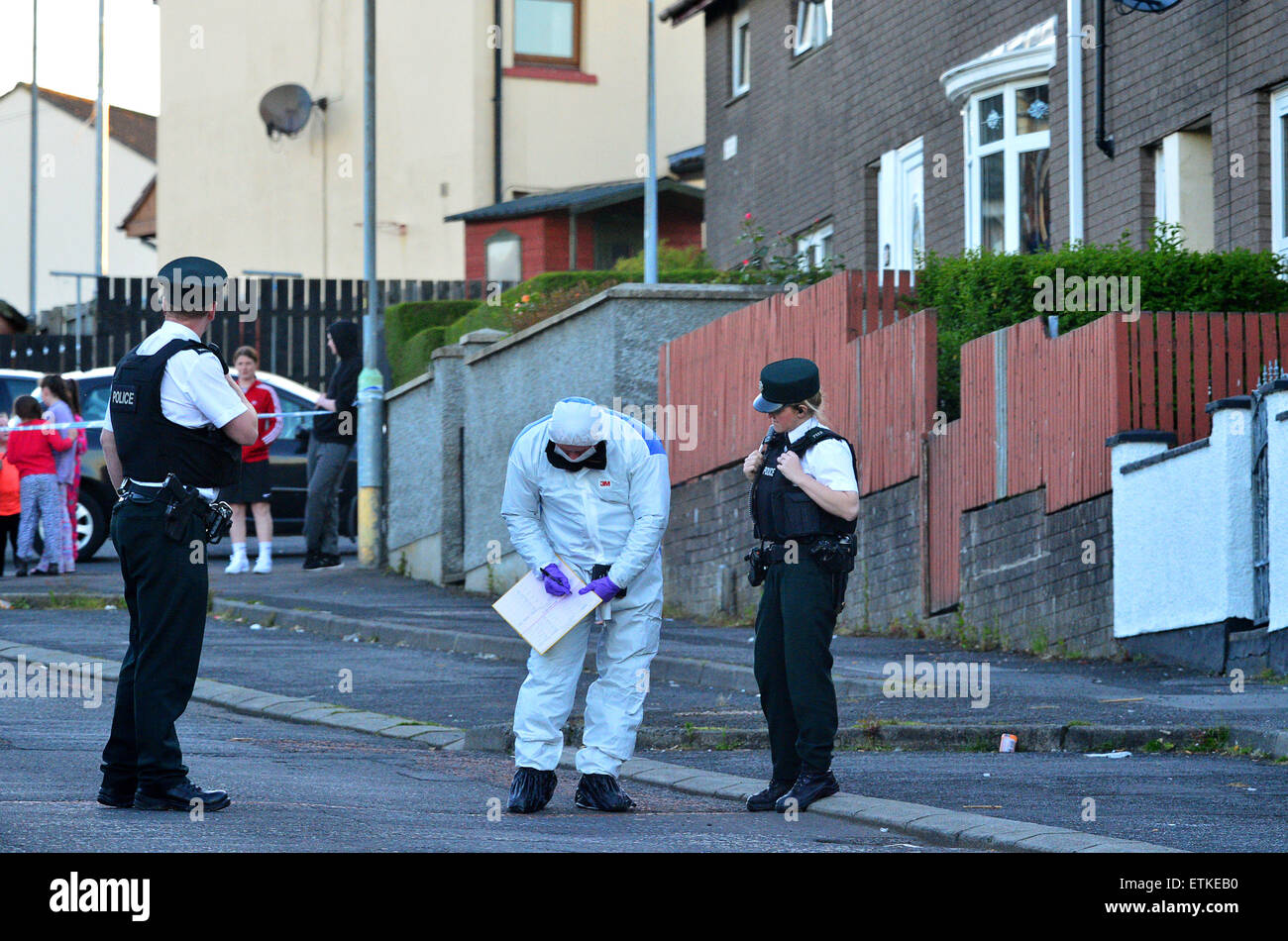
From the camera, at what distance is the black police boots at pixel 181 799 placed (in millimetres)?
7559

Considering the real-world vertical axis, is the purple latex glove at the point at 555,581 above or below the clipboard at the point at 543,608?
above

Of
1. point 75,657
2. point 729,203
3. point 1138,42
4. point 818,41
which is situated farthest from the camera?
point 729,203

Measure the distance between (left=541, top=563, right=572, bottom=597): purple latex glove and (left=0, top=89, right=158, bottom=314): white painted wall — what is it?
52737mm

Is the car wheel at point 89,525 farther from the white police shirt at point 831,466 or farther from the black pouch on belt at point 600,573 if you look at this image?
the white police shirt at point 831,466

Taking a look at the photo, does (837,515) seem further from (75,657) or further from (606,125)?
(606,125)

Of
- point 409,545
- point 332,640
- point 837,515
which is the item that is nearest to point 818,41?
point 409,545

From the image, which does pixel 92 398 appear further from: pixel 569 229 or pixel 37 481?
pixel 569 229

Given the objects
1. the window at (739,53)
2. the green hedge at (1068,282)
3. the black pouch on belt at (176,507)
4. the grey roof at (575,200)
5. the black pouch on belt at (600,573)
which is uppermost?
the window at (739,53)

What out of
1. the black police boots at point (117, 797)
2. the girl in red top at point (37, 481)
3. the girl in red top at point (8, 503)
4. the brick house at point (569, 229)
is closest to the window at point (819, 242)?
the girl in red top at point (37, 481)

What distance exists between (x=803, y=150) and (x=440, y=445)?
868 cm

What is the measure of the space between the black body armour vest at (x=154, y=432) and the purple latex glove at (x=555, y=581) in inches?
55.8

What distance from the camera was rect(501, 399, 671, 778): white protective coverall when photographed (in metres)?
8.36

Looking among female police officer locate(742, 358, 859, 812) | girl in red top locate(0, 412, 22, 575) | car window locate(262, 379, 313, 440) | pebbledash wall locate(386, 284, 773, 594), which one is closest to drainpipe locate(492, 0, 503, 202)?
car window locate(262, 379, 313, 440)
